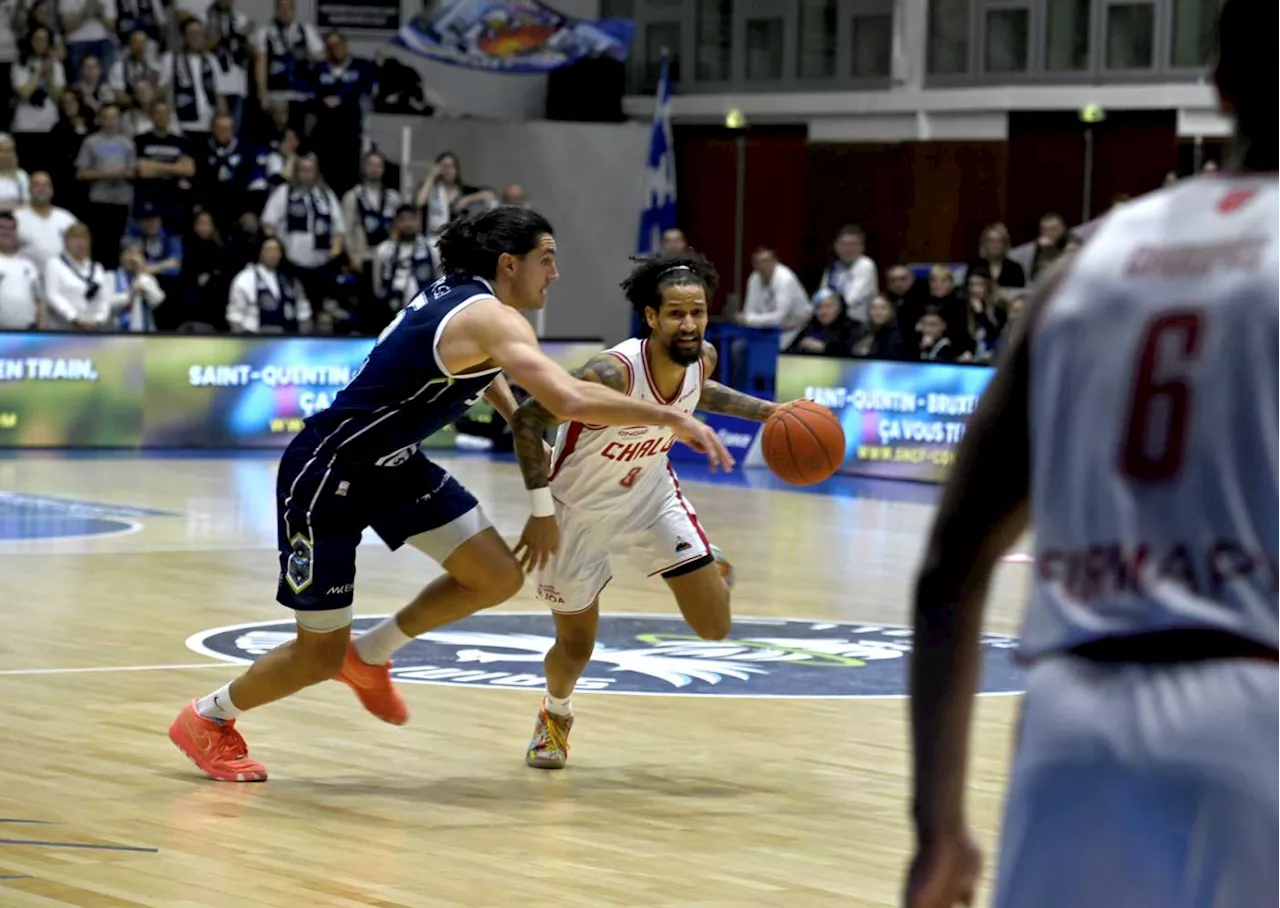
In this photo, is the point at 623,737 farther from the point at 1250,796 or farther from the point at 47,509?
the point at 47,509

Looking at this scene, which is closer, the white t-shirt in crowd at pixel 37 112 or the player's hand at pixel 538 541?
the player's hand at pixel 538 541

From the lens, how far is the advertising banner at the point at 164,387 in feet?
58.5

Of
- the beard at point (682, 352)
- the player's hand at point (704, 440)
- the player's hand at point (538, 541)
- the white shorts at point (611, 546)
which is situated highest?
the beard at point (682, 352)

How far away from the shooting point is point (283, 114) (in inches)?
842

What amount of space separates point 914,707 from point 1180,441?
1.21ft

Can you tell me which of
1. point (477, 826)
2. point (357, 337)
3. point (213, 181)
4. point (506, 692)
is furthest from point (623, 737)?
point (213, 181)

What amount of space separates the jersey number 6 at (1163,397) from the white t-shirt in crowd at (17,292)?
16.6 metres

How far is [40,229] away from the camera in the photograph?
18.6 metres

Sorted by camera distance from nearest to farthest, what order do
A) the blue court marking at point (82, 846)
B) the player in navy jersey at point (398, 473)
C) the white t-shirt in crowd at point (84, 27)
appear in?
the blue court marking at point (82, 846), the player in navy jersey at point (398, 473), the white t-shirt in crowd at point (84, 27)

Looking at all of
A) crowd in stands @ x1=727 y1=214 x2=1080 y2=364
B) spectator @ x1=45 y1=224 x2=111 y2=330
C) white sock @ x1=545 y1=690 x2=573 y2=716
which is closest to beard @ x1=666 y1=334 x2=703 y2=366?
white sock @ x1=545 y1=690 x2=573 y2=716

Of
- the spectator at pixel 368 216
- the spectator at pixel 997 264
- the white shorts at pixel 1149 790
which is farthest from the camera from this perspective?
the spectator at pixel 368 216

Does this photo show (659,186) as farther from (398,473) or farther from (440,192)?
(398,473)

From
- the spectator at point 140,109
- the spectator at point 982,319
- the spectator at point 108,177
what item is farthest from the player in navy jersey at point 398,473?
the spectator at point 140,109

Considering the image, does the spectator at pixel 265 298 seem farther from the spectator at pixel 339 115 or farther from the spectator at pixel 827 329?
the spectator at pixel 827 329
